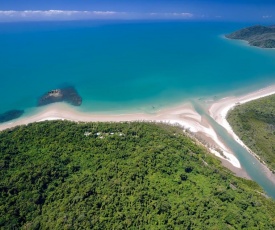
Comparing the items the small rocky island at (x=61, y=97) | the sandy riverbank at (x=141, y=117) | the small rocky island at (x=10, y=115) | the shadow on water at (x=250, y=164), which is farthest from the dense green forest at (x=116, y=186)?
the small rocky island at (x=61, y=97)

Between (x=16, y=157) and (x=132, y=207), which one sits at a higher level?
(x=16, y=157)

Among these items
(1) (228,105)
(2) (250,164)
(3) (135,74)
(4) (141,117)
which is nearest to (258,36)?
(3) (135,74)

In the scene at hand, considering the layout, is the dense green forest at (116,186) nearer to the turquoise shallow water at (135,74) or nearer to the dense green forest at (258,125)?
the dense green forest at (258,125)

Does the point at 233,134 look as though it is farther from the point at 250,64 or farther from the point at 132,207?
the point at 250,64

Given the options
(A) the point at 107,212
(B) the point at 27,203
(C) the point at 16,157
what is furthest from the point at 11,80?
(A) the point at 107,212

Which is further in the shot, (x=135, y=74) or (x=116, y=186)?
(x=135, y=74)

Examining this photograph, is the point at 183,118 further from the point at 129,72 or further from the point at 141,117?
the point at 129,72
